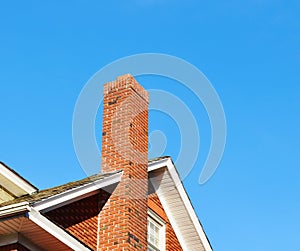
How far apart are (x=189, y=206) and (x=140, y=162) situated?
259cm

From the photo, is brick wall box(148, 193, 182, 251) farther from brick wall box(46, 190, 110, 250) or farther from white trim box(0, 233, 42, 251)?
white trim box(0, 233, 42, 251)

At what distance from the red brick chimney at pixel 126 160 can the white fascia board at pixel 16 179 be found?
1810 mm

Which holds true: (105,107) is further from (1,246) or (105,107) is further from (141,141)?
(1,246)

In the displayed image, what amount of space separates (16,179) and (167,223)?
5.23 metres

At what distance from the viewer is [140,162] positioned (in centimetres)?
1717

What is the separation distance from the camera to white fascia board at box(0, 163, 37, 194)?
1516cm

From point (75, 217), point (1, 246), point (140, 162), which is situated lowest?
point (1, 246)

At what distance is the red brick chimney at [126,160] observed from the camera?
15.9m

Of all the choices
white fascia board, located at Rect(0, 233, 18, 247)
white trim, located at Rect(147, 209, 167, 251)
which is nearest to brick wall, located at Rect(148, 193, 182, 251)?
white trim, located at Rect(147, 209, 167, 251)

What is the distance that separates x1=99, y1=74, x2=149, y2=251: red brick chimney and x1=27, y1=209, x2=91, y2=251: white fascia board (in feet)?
5.77

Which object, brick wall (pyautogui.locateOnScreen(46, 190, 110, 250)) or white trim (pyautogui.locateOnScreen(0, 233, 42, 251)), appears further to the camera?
brick wall (pyautogui.locateOnScreen(46, 190, 110, 250))

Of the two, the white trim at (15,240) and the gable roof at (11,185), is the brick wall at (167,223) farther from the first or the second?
the white trim at (15,240)

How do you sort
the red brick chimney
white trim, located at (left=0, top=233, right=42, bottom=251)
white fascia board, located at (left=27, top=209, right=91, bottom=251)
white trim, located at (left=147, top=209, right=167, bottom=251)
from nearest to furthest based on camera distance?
white fascia board, located at (left=27, top=209, right=91, bottom=251) → white trim, located at (left=0, top=233, right=42, bottom=251) → the red brick chimney → white trim, located at (left=147, top=209, right=167, bottom=251)

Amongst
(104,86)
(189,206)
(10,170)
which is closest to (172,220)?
(189,206)
